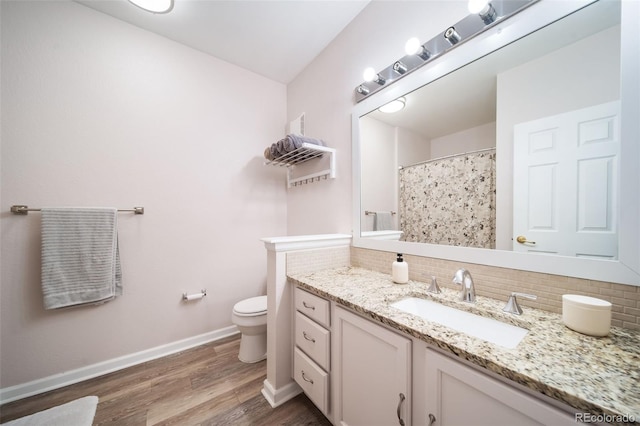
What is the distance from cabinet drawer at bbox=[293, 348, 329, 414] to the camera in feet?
3.62

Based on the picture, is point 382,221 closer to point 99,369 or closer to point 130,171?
point 130,171

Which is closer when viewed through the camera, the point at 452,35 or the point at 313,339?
the point at 452,35

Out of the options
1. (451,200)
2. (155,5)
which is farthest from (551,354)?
(155,5)

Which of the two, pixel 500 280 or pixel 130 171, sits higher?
pixel 130 171

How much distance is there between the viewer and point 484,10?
943 mm

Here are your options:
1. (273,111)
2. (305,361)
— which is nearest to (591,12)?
(305,361)

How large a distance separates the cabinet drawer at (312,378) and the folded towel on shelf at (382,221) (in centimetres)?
90

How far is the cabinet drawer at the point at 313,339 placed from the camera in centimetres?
111

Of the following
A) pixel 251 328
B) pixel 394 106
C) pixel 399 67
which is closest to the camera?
pixel 399 67

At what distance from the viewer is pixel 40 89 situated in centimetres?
145

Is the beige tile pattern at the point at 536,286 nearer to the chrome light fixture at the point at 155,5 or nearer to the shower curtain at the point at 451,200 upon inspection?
the shower curtain at the point at 451,200

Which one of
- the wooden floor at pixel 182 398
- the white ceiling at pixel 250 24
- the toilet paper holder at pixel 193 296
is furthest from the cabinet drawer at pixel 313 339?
the white ceiling at pixel 250 24

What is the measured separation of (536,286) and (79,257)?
2594 millimetres

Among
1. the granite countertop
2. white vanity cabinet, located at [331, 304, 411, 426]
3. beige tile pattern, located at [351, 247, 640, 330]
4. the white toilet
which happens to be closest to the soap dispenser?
beige tile pattern, located at [351, 247, 640, 330]
